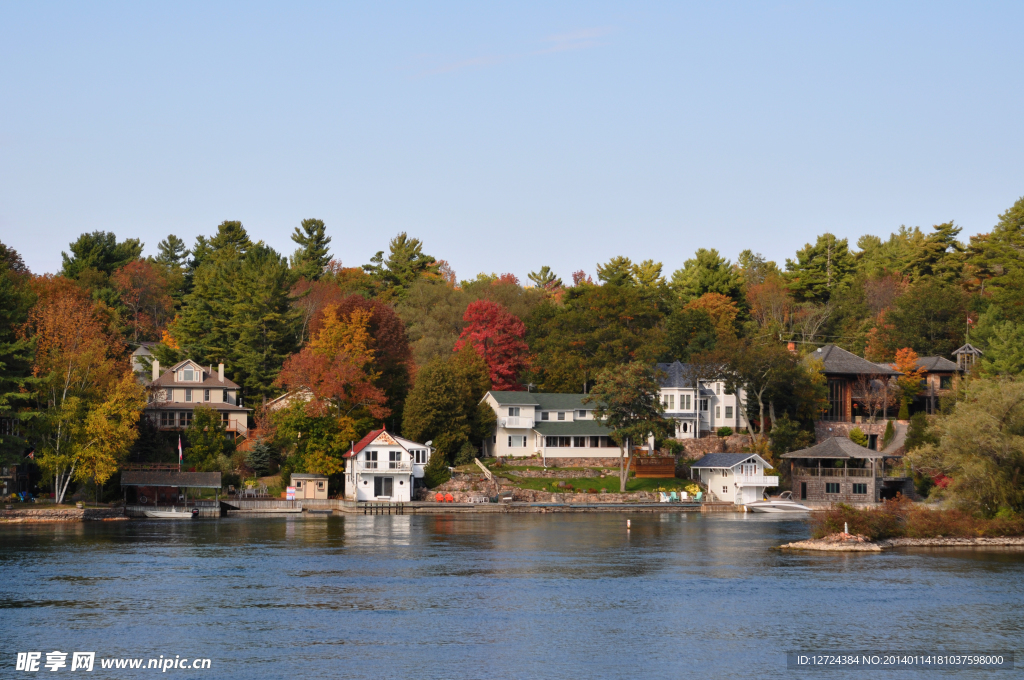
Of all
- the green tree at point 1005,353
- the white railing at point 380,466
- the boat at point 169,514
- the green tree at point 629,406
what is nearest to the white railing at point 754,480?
the green tree at point 629,406

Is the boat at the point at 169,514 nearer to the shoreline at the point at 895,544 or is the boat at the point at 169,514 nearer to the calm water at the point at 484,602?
the calm water at the point at 484,602

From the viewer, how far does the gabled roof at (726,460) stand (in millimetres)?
90875

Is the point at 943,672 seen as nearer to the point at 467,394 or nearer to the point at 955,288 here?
the point at 467,394

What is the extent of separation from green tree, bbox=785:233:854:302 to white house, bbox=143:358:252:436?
242ft

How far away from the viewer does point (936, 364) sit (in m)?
107

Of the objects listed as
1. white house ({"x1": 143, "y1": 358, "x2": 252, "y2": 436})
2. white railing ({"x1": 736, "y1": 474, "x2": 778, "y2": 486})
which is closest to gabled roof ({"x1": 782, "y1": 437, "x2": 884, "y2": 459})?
white railing ({"x1": 736, "y1": 474, "x2": 778, "y2": 486})

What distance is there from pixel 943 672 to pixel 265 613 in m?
25.6

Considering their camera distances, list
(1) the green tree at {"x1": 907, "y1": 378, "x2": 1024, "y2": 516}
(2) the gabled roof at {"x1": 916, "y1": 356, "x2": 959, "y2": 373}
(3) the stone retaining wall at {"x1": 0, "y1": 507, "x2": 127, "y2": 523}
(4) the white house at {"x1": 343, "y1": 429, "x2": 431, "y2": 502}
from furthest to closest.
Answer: (2) the gabled roof at {"x1": 916, "y1": 356, "x2": 959, "y2": 373} < (4) the white house at {"x1": 343, "y1": 429, "x2": 431, "y2": 502} < (3) the stone retaining wall at {"x1": 0, "y1": 507, "x2": 127, "y2": 523} < (1) the green tree at {"x1": 907, "y1": 378, "x2": 1024, "y2": 516}

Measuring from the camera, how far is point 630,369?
90.7 metres

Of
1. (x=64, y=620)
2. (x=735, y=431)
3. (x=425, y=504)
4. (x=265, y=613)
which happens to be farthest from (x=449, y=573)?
(x=735, y=431)

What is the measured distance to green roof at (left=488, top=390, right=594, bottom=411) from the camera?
97.1m

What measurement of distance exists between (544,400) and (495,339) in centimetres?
1044

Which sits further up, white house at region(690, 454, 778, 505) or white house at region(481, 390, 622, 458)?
white house at region(481, 390, 622, 458)

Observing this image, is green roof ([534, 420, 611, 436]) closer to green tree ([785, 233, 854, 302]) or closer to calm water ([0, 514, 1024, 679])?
calm water ([0, 514, 1024, 679])
